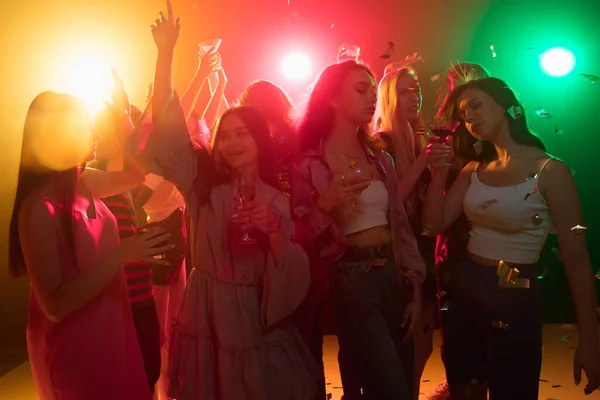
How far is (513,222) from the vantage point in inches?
91.0

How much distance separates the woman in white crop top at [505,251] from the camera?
223cm

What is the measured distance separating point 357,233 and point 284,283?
1.80ft

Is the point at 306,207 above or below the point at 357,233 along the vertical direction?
above

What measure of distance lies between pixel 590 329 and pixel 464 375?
603 millimetres

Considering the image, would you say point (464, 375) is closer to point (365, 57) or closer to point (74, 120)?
point (74, 120)

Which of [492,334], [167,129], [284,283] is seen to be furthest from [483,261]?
[167,129]

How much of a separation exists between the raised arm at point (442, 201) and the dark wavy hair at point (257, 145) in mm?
842

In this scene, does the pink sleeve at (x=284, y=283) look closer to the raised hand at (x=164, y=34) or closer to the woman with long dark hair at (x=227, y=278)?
the woman with long dark hair at (x=227, y=278)

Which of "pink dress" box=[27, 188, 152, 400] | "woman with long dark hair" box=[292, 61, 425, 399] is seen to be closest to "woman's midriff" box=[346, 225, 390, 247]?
"woman with long dark hair" box=[292, 61, 425, 399]

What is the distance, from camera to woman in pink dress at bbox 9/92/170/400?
5.80 feet

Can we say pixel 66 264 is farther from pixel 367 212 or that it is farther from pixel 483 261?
pixel 483 261

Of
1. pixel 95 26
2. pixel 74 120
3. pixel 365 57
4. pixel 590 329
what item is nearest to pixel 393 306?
pixel 590 329

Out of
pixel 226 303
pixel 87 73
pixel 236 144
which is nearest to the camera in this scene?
pixel 226 303

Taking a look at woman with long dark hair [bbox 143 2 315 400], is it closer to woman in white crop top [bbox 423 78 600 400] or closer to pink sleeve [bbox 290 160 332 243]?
pink sleeve [bbox 290 160 332 243]
